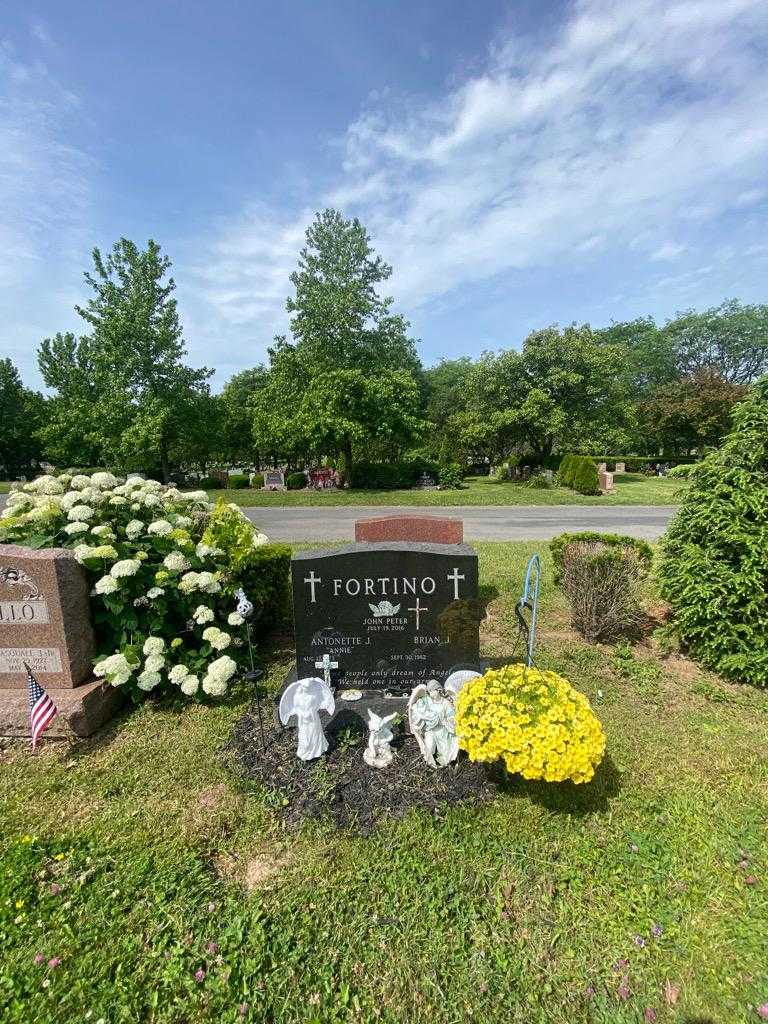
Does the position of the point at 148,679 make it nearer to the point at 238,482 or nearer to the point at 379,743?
the point at 379,743

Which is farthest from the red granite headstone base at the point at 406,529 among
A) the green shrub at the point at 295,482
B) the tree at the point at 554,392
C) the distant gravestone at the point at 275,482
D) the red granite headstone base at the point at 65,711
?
the green shrub at the point at 295,482

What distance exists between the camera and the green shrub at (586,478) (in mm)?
21359

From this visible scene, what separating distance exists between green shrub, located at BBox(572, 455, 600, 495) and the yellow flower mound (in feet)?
66.7

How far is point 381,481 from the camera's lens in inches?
1021

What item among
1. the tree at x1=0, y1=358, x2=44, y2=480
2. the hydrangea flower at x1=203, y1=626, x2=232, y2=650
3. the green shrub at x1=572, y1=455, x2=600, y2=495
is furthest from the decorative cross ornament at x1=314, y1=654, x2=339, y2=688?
the tree at x1=0, y1=358, x2=44, y2=480

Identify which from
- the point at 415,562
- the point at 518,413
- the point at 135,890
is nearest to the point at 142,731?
the point at 135,890

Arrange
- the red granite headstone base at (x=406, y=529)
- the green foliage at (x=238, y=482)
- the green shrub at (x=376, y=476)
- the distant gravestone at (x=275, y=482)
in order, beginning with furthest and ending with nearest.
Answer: the green foliage at (x=238, y=482) < the distant gravestone at (x=275, y=482) < the green shrub at (x=376, y=476) < the red granite headstone base at (x=406, y=529)

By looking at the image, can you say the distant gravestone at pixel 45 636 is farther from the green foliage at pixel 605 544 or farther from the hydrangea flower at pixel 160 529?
the green foliage at pixel 605 544

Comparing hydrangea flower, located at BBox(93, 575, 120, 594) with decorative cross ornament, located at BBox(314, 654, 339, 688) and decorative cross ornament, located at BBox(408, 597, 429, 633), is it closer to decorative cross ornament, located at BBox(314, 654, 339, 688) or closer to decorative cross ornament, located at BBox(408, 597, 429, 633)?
decorative cross ornament, located at BBox(314, 654, 339, 688)

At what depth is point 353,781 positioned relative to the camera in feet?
10.4

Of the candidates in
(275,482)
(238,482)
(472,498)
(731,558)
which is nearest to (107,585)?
(731,558)

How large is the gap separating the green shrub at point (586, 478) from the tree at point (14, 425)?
4448 centimetres

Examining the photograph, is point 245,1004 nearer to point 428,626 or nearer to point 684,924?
point 684,924

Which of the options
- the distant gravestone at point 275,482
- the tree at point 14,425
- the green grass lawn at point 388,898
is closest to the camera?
the green grass lawn at point 388,898
